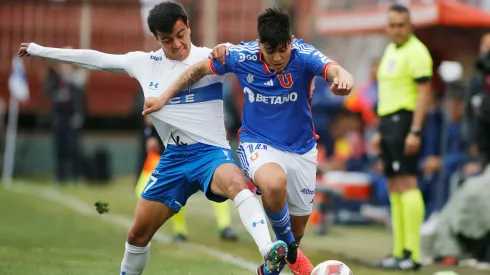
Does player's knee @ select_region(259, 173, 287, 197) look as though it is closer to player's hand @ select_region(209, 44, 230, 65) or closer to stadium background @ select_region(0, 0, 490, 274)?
player's hand @ select_region(209, 44, 230, 65)

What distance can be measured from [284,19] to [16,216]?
8.55 m

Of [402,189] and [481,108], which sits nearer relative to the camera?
[402,189]

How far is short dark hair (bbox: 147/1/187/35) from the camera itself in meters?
8.54

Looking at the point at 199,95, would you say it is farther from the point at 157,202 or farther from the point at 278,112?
the point at 157,202

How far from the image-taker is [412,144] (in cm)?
1120

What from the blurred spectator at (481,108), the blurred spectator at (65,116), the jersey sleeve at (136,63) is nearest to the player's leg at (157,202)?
the jersey sleeve at (136,63)

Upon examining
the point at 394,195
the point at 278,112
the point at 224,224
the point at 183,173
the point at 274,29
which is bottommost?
the point at 224,224

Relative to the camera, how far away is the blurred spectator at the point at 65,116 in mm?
23672

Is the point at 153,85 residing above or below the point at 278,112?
above

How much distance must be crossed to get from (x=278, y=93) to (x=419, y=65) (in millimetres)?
3101

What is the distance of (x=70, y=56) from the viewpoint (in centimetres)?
890

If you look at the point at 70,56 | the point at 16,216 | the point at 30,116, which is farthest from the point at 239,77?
the point at 30,116

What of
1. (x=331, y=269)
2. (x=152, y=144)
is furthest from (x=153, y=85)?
(x=152, y=144)

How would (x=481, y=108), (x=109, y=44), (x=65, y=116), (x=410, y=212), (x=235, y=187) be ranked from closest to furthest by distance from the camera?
(x=235, y=187) → (x=410, y=212) → (x=481, y=108) → (x=65, y=116) → (x=109, y=44)
